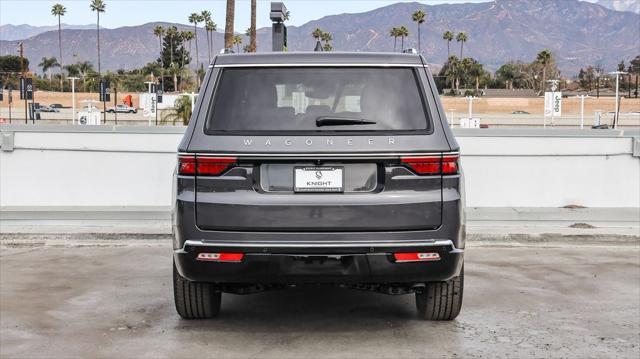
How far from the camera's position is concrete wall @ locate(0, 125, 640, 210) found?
13375mm

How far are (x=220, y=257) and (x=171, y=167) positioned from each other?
8457 mm

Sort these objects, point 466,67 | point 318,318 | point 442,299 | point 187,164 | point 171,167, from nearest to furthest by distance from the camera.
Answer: point 187,164 → point 442,299 → point 318,318 → point 171,167 → point 466,67

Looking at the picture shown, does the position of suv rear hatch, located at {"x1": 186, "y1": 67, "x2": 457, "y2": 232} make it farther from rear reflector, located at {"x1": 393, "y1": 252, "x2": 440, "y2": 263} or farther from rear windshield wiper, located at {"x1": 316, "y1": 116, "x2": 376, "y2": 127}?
rear reflector, located at {"x1": 393, "y1": 252, "x2": 440, "y2": 263}

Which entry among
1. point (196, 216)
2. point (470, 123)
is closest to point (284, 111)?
point (196, 216)

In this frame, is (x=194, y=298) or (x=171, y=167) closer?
(x=194, y=298)

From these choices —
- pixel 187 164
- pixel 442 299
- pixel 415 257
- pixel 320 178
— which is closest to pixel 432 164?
pixel 415 257

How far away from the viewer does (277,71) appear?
18.0 ft

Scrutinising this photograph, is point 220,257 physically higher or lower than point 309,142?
lower

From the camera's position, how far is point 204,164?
5.30m

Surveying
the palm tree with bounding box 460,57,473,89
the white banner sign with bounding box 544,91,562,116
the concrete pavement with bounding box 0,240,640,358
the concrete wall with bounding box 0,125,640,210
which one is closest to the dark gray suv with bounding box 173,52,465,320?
the concrete pavement with bounding box 0,240,640,358

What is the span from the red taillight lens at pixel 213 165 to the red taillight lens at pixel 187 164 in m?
0.03

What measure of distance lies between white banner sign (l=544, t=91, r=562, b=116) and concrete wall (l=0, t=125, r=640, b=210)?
43.3 meters

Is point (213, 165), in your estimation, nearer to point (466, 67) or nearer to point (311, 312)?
point (311, 312)

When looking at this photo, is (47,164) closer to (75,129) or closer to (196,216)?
(75,129)
